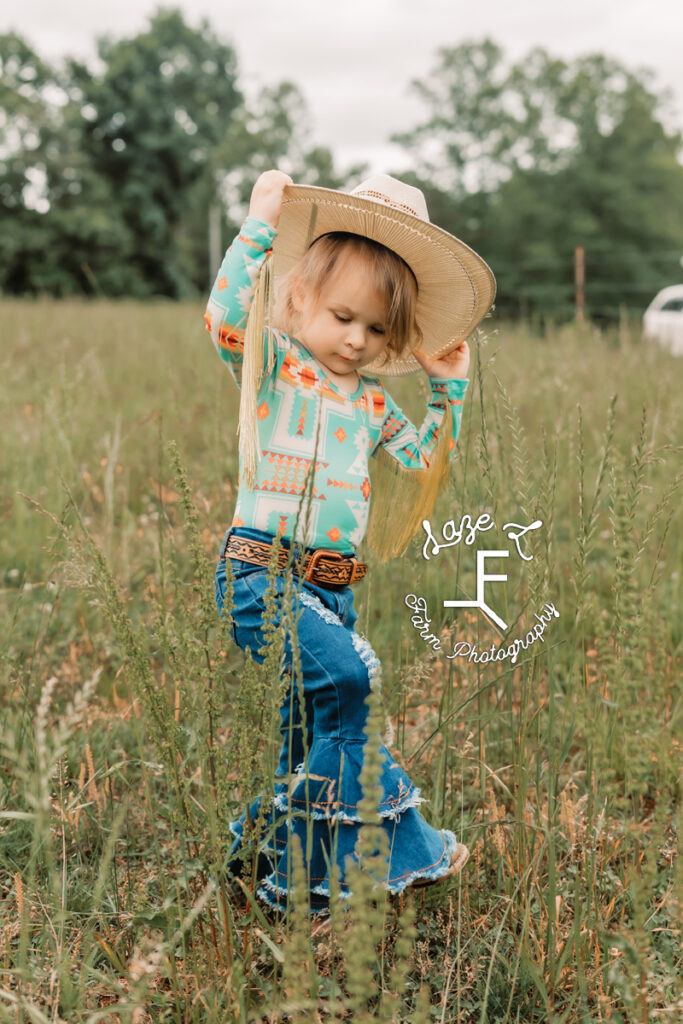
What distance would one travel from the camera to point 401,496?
190 centimetres

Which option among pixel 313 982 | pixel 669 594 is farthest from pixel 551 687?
pixel 669 594

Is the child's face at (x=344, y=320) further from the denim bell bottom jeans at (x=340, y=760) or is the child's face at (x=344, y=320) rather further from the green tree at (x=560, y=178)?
the green tree at (x=560, y=178)

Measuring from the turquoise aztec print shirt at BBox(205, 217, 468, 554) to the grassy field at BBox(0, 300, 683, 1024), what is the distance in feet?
0.49

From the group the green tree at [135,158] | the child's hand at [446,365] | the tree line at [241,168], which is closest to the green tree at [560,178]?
the tree line at [241,168]

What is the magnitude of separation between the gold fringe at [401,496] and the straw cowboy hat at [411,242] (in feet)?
0.68

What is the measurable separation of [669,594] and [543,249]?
3128 cm

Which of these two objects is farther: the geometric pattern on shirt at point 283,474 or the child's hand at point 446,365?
the child's hand at point 446,365

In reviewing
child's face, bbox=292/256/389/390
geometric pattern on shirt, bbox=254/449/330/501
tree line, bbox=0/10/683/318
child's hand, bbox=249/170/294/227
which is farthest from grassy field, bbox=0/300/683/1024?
tree line, bbox=0/10/683/318

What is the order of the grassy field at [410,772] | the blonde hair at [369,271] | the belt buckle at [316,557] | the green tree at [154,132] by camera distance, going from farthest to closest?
1. the green tree at [154,132]
2. the blonde hair at [369,271]
3. the belt buckle at [316,557]
4. the grassy field at [410,772]

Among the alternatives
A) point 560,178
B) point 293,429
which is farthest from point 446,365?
point 560,178

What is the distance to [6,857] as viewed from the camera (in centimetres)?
161

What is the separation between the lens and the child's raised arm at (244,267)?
149 centimetres

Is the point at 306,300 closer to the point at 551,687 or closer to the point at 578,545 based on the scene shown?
the point at 578,545

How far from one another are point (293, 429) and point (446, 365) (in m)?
0.48
